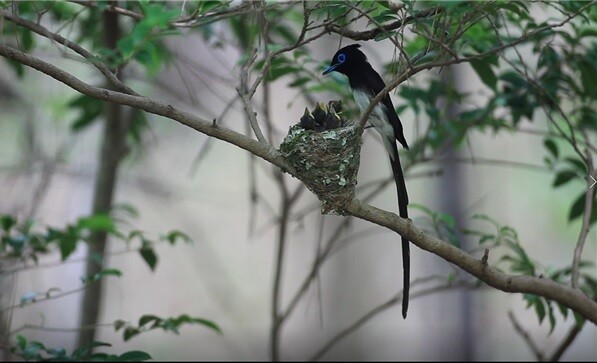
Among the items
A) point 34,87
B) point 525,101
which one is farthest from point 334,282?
point 525,101

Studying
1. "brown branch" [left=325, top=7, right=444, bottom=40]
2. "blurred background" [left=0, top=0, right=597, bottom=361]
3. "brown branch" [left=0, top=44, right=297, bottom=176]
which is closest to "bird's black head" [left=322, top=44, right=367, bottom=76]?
"brown branch" [left=325, top=7, right=444, bottom=40]

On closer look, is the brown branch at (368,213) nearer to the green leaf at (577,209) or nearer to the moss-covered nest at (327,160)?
the moss-covered nest at (327,160)

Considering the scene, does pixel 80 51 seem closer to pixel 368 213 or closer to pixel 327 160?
pixel 327 160

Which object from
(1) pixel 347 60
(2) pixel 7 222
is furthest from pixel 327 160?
(2) pixel 7 222

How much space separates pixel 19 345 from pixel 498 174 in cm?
524

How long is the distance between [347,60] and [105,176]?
4.95ft

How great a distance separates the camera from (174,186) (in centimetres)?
680

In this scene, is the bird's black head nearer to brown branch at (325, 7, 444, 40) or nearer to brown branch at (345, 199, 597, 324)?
brown branch at (325, 7, 444, 40)

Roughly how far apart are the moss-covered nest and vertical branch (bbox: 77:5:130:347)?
163 cm

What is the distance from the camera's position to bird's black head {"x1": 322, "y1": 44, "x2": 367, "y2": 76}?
2992 mm

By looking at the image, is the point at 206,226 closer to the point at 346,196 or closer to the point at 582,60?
the point at 582,60

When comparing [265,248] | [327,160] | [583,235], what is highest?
[265,248]

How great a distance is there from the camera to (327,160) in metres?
2.36

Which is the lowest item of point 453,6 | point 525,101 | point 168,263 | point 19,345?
point 19,345
